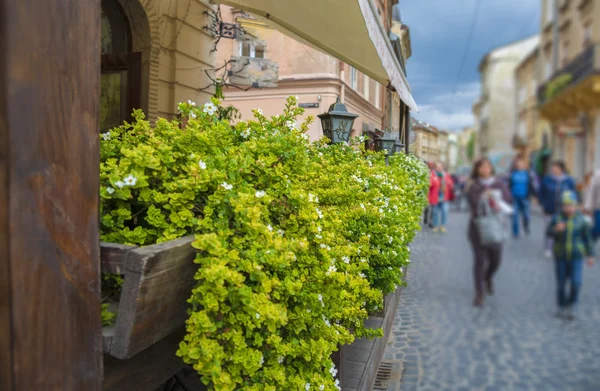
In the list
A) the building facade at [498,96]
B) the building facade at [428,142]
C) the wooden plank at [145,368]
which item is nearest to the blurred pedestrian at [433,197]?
the building facade at [428,142]

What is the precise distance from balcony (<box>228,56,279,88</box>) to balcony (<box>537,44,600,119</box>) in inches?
217

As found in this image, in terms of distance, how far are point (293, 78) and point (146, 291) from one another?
8.29m

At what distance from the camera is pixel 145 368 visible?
1823 millimetres

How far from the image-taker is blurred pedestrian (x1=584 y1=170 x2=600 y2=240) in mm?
763

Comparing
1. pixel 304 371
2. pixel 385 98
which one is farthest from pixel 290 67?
pixel 304 371

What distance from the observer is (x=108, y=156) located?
2.09 meters

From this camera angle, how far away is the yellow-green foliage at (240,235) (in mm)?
1658

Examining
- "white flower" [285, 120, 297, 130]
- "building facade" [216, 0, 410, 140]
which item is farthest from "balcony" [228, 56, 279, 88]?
"white flower" [285, 120, 297, 130]

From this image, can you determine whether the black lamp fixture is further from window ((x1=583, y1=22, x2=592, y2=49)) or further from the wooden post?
window ((x1=583, y1=22, x2=592, y2=49))

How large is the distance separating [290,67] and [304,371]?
297 inches

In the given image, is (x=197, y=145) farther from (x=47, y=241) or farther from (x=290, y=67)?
(x=290, y=67)

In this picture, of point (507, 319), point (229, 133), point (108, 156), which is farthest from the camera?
point (229, 133)

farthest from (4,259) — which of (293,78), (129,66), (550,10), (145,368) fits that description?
(293,78)

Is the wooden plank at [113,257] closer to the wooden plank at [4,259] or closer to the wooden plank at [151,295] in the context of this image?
the wooden plank at [151,295]
